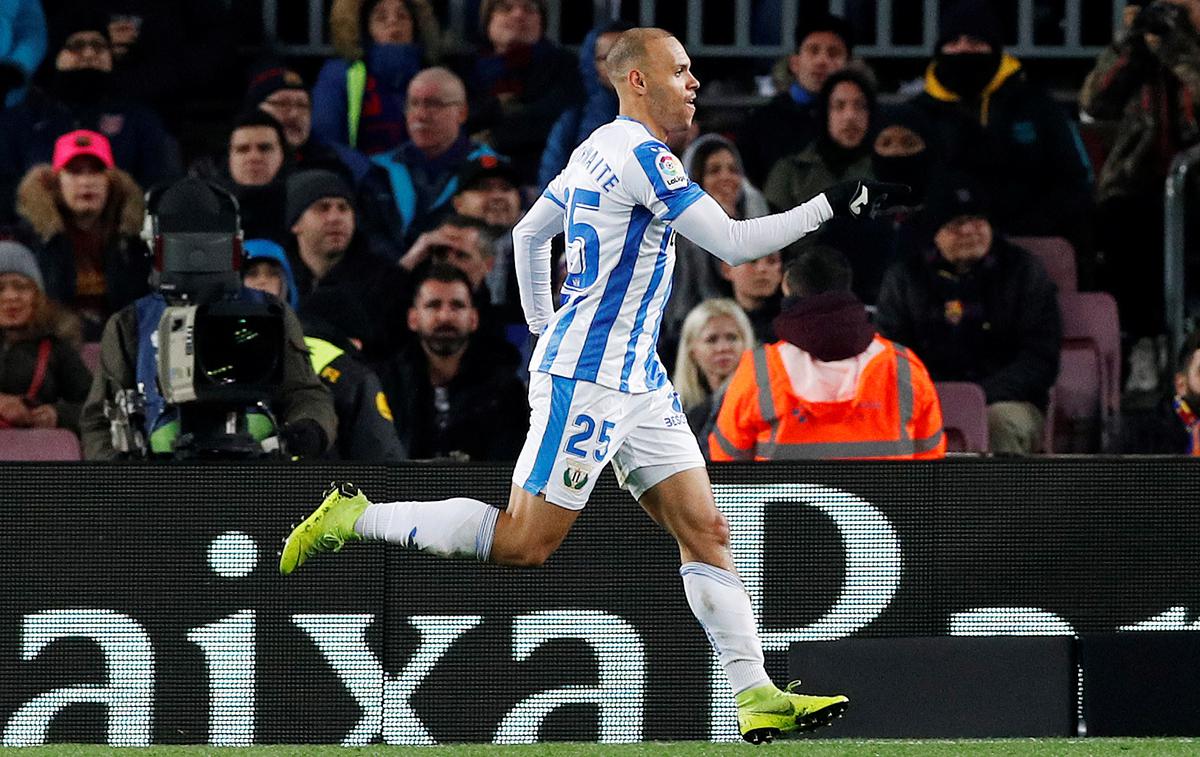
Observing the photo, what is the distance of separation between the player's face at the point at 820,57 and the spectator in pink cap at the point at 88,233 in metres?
3.07

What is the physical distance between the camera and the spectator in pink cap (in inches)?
376

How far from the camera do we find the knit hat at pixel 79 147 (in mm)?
9508

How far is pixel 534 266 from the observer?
5.70m

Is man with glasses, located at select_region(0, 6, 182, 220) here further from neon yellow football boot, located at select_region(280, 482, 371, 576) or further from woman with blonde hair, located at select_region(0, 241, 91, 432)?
neon yellow football boot, located at select_region(280, 482, 371, 576)

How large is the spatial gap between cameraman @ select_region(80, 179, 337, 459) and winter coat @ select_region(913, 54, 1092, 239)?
12.4 feet

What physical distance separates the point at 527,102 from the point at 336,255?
1.39 metres

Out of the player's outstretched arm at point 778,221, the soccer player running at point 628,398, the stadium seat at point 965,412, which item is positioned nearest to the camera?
the player's outstretched arm at point 778,221

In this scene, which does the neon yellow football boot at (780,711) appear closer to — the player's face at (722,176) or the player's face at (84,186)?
the player's face at (722,176)

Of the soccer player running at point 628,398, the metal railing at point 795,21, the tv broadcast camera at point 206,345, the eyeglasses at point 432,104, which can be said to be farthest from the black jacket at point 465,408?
the soccer player running at point 628,398

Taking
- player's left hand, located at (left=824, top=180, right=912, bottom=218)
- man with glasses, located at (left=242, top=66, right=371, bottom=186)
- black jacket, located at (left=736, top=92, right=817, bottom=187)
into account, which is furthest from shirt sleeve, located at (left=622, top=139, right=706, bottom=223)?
man with glasses, located at (left=242, top=66, right=371, bottom=186)

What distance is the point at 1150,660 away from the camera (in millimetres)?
6078

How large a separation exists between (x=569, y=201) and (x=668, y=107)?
1.11 feet

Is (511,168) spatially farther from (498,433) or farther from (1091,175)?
(1091,175)

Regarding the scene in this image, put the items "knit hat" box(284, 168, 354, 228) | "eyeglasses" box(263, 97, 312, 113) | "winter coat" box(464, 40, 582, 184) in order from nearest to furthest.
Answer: "knit hat" box(284, 168, 354, 228), "eyeglasses" box(263, 97, 312, 113), "winter coat" box(464, 40, 582, 184)
